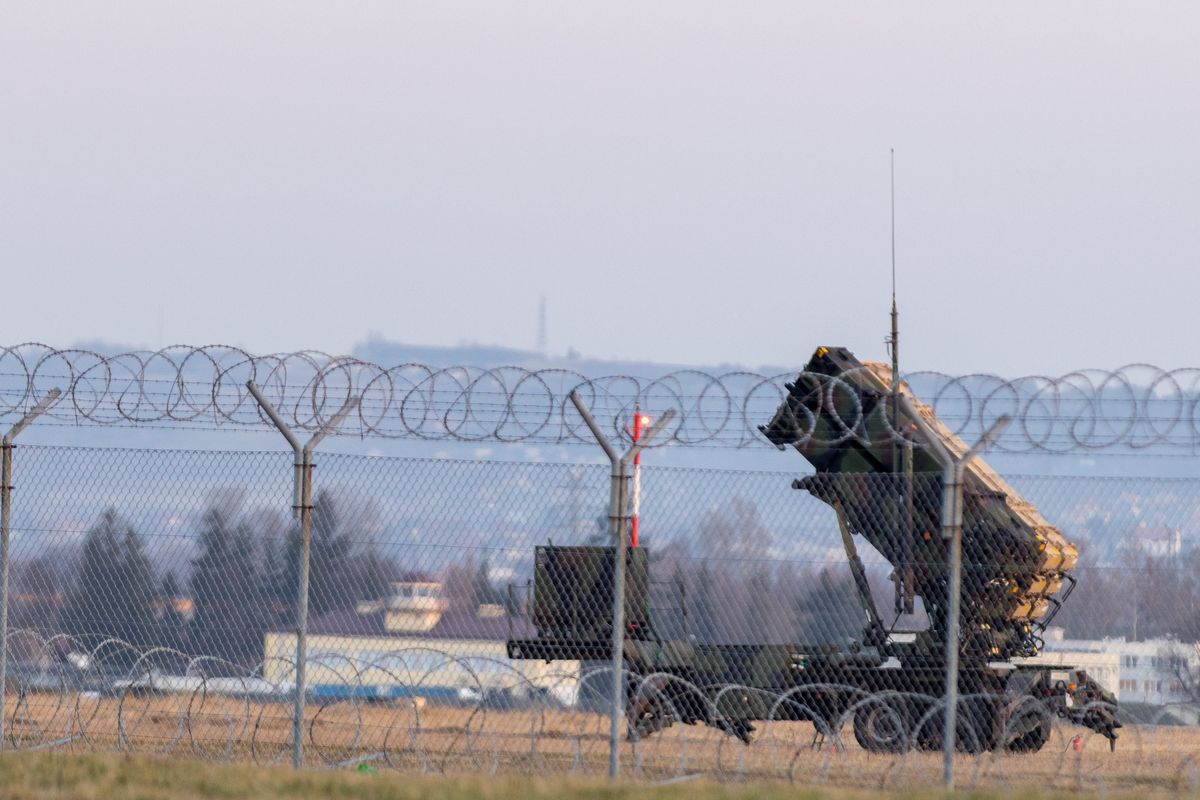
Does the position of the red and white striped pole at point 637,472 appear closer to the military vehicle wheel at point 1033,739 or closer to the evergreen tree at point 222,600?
the evergreen tree at point 222,600

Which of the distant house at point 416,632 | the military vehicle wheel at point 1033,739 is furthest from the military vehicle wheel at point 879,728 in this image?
the distant house at point 416,632

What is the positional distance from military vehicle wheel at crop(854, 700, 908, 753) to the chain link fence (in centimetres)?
6

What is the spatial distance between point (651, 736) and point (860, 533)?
9.59 ft

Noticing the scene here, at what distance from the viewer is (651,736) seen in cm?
2053

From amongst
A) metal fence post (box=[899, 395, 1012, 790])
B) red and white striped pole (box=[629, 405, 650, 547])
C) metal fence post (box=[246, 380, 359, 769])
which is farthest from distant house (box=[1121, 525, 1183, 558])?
metal fence post (box=[246, 380, 359, 769])

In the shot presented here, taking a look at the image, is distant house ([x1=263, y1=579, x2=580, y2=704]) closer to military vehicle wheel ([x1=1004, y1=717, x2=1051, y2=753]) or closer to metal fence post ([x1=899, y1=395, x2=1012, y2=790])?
military vehicle wheel ([x1=1004, y1=717, x2=1051, y2=753])

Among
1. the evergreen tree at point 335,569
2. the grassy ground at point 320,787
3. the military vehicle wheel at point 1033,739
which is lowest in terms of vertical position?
the military vehicle wheel at point 1033,739

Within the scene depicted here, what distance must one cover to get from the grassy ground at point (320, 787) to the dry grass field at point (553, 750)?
1.04m

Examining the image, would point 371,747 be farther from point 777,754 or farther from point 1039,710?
point 1039,710

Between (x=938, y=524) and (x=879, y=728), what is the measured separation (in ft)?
8.07

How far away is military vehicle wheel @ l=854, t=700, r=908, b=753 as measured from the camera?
19.5 meters

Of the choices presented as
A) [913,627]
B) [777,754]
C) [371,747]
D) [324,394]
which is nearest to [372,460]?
[324,394]

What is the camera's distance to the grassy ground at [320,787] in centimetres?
1306

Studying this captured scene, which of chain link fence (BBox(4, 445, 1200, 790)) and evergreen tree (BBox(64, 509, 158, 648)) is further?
evergreen tree (BBox(64, 509, 158, 648))
